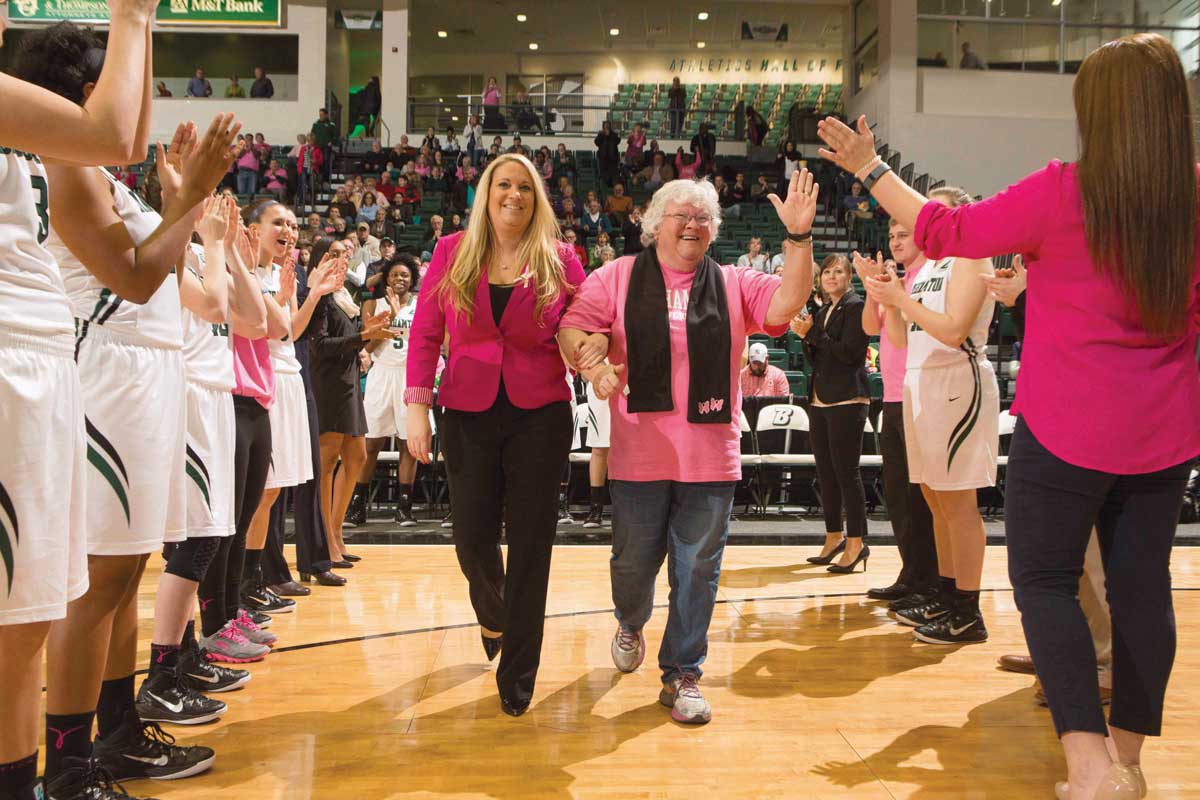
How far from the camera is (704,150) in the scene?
16.7m

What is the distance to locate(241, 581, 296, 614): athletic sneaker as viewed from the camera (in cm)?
413

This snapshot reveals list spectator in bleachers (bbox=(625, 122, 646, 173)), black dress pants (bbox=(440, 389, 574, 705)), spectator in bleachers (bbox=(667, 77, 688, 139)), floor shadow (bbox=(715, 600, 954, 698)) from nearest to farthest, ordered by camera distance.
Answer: black dress pants (bbox=(440, 389, 574, 705))
floor shadow (bbox=(715, 600, 954, 698))
spectator in bleachers (bbox=(625, 122, 646, 173))
spectator in bleachers (bbox=(667, 77, 688, 139))

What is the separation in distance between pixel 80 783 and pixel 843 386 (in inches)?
161

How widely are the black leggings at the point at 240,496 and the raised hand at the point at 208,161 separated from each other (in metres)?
1.43

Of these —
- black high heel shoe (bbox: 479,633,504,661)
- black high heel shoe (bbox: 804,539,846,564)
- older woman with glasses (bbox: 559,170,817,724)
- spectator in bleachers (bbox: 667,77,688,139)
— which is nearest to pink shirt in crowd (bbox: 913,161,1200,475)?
older woman with glasses (bbox: 559,170,817,724)

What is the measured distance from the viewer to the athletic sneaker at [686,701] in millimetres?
2781

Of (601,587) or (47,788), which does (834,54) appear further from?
(47,788)

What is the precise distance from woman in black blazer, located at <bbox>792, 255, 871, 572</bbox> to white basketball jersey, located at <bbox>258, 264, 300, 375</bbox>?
256cm

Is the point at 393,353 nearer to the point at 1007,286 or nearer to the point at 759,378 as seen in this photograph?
the point at 759,378

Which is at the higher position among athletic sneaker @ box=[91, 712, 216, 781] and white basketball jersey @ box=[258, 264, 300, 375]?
white basketball jersey @ box=[258, 264, 300, 375]

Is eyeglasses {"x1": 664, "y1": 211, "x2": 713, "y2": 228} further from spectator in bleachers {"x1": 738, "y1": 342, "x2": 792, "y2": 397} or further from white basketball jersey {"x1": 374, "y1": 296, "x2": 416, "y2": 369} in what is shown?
spectator in bleachers {"x1": 738, "y1": 342, "x2": 792, "y2": 397}

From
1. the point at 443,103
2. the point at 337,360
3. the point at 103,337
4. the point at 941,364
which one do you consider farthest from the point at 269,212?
the point at 443,103

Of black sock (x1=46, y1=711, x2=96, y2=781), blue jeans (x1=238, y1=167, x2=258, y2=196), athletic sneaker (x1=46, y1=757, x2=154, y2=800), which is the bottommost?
athletic sneaker (x1=46, y1=757, x2=154, y2=800)

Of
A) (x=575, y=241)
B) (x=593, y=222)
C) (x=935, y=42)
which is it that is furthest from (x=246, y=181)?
(x=935, y=42)
